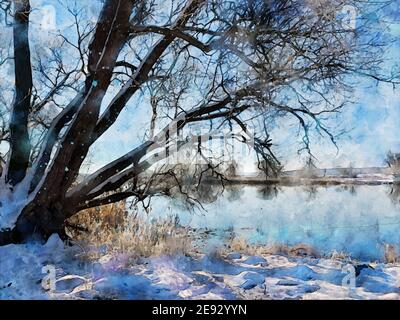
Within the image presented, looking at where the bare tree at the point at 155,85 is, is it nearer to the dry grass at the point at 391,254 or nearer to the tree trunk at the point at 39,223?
the tree trunk at the point at 39,223

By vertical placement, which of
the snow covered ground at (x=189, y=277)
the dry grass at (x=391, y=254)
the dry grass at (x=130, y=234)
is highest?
the dry grass at (x=130, y=234)

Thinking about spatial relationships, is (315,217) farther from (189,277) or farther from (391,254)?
(189,277)

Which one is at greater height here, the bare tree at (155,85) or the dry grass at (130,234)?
the bare tree at (155,85)

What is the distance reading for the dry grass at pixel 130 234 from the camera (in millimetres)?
3639

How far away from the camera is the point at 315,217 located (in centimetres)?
353

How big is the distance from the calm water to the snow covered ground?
0.50 ft

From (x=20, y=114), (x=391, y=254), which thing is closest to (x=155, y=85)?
(x=20, y=114)

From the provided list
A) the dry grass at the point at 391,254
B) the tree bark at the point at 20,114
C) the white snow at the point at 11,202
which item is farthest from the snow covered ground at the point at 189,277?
the tree bark at the point at 20,114

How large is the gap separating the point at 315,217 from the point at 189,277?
1022 millimetres

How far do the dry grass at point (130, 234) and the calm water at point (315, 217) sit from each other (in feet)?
0.49

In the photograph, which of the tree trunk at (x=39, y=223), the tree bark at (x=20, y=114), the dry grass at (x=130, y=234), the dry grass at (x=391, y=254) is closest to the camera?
the dry grass at (x=391, y=254)
